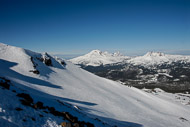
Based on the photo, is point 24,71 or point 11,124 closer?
point 11,124

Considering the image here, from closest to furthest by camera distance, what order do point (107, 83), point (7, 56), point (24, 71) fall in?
point (24, 71) < point (7, 56) < point (107, 83)

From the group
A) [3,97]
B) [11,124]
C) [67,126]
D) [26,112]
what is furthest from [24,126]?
[3,97]

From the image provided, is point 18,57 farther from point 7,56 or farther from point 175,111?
point 175,111

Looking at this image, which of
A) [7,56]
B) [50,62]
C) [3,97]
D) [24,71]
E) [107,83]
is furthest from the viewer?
[107,83]

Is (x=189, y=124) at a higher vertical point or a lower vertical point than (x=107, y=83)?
lower

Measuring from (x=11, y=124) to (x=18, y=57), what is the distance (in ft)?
147

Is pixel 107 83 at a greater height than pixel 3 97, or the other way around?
pixel 3 97

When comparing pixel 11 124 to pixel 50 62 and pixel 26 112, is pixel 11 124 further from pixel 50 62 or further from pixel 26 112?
pixel 50 62

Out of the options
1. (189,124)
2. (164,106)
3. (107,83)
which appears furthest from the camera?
(107,83)

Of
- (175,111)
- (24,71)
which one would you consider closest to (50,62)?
(24,71)

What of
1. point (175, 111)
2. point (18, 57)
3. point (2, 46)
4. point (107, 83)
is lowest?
point (175, 111)

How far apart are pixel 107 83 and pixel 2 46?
48.7 metres

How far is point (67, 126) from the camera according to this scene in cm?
1319

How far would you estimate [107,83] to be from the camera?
63.9m
